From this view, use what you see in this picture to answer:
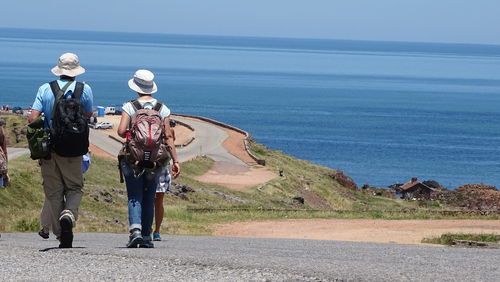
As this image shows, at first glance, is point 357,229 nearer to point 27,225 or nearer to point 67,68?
point 27,225

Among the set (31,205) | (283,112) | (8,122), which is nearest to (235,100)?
(283,112)

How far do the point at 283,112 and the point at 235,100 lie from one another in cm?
1814

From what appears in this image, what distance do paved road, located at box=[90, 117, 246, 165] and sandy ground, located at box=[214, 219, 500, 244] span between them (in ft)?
88.1

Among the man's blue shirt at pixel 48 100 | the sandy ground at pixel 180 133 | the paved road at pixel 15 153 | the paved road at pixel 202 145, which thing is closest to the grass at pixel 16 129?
the paved road at pixel 202 145

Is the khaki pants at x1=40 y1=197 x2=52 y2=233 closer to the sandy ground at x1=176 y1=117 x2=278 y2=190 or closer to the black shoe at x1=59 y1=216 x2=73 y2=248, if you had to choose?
the black shoe at x1=59 y1=216 x2=73 y2=248

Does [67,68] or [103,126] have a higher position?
[103,126]

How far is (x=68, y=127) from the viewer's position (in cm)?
983

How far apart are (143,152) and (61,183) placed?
3.05 ft

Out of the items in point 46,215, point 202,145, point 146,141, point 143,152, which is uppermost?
point 202,145

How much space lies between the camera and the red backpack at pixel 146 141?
10047mm

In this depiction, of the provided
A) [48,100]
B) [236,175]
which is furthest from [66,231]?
[236,175]

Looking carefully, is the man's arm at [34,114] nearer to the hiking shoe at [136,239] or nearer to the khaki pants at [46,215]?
the khaki pants at [46,215]

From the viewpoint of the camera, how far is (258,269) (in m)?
8.50

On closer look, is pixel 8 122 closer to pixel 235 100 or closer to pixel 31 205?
pixel 31 205
